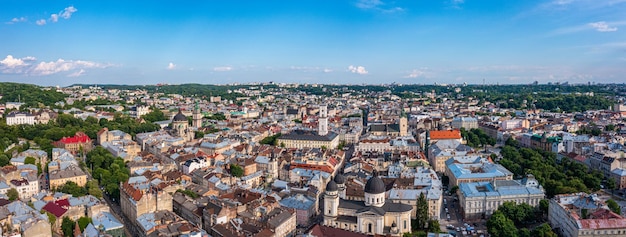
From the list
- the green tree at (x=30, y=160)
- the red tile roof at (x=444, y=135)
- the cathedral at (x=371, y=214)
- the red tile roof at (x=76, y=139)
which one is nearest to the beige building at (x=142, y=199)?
the cathedral at (x=371, y=214)

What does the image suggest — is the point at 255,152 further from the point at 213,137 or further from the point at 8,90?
the point at 8,90

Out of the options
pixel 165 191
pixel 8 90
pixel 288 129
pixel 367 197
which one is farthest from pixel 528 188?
pixel 8 90

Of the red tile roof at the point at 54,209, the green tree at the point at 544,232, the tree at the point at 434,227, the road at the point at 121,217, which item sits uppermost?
the red tile roof at the point at 54,209

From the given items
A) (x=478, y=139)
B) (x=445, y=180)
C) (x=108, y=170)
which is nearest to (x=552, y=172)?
(x=445, y=180)

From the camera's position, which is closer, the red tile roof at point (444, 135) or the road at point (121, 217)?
the road at point (121, 217)

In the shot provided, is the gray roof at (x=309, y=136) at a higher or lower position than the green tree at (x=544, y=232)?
higher

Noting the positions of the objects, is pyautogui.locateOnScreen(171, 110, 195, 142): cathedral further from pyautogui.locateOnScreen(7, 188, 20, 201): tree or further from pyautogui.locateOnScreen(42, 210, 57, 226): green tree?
pyautogui.locateOnScreen(42, 210, 57, 226): green tree

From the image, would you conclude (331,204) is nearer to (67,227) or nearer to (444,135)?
(67,227)

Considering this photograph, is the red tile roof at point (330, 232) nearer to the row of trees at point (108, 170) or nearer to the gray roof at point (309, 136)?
the row of trees at point (108, 170)
